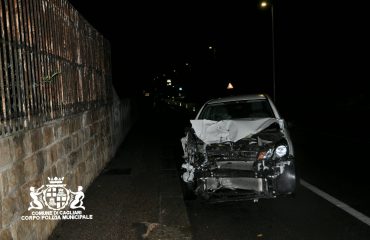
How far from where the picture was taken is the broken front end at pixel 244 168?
5.96 m

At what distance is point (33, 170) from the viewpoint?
4.73 meters

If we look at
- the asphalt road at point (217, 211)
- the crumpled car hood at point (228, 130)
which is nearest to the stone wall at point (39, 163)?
the asphalt road at point (217, 211)

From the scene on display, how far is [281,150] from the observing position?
→ 6.08 m

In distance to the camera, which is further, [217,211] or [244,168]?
[217,211]

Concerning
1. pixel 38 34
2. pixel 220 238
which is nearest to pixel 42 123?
pixel 38 34

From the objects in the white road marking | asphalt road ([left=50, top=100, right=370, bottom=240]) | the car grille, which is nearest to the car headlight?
the car grille

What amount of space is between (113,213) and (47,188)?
1.24 meters

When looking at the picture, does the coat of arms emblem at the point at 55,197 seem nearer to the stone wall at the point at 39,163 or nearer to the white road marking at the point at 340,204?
the stone wall at the point at 39,163

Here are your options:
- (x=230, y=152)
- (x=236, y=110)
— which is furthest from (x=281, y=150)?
(x=236, y=110)

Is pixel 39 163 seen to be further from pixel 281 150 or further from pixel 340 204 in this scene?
pixel 340 204

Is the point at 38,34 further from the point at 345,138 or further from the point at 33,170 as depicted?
the point at 345,138

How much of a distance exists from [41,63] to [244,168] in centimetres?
325

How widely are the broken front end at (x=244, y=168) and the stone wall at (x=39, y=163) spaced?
6.78 ft

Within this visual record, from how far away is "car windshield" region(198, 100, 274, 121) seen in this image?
27.1ft
